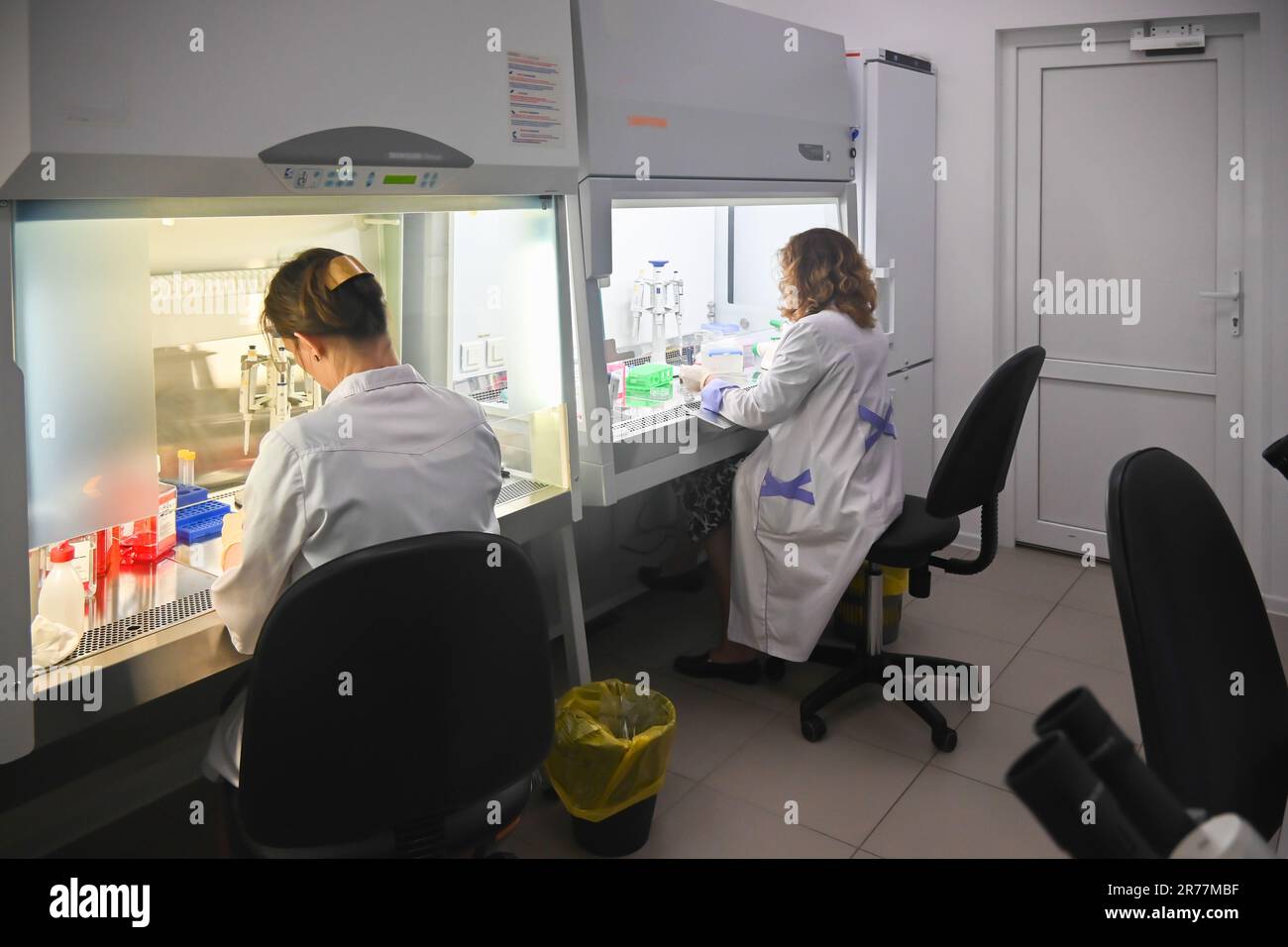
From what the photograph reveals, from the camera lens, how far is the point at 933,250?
4.21 m

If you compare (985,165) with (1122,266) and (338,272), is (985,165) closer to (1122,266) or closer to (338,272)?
(1122,266)

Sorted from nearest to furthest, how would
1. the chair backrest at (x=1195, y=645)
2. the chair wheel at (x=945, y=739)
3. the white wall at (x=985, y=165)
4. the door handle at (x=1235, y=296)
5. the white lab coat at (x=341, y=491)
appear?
the chair backrest at (x=1195, y=645) → the white lab coat at (x=341, y=491) → the chair wheel at (x=945, y=739) → the white wall at (x=985, y=165) → the door handle at (x=1235, y=296)

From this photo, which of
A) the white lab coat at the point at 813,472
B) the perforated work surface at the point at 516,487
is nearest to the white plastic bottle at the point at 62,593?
the perforated work surface at the point at 516,487

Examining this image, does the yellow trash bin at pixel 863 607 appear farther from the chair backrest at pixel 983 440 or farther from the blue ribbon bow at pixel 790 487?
the chair backrest at pixel 983 440

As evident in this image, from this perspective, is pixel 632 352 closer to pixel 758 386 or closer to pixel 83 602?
pixel 758 386

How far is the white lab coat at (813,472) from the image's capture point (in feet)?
9.07

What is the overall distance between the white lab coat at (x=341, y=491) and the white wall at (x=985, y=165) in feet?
9.99

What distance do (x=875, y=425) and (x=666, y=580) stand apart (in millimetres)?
1209

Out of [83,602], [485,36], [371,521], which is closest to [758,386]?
[485,36]

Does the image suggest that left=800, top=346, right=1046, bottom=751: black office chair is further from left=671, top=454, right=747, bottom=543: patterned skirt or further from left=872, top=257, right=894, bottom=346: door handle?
left=872, top=257, right=894, bottom=346: door handle

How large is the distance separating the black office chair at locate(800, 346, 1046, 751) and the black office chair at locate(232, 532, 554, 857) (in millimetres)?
1484

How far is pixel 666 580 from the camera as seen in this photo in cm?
376

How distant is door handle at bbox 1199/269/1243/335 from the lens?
11.9 feet
